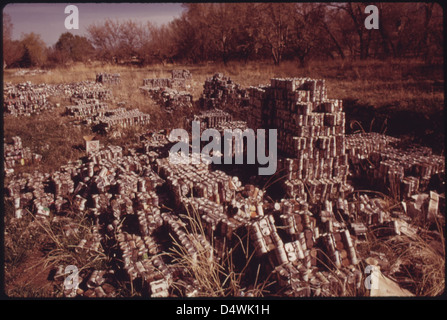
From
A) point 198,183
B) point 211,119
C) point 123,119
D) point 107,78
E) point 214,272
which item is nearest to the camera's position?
point 214,272

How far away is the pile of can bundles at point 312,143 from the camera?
7.08 metres

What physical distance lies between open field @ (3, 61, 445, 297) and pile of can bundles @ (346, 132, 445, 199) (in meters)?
0.38

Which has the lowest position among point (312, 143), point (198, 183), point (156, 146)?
point (198, 183)

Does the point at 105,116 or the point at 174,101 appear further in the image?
the point at 174,101

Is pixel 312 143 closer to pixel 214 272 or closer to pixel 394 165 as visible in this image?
pixel 394 165

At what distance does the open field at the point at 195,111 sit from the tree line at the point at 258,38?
2.68m

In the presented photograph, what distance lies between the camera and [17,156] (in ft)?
29.9

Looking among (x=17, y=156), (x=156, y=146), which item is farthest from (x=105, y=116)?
(x=156, y=146)

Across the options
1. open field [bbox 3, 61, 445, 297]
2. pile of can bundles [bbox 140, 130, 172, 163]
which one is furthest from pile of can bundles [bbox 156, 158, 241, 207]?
pile of can bundles [bbox 140, 130, 172, 163]

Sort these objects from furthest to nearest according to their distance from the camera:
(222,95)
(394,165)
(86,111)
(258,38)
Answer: (258,38)
(222,95)
(86,111)
(394,165)

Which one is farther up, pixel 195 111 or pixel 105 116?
pixel 195 111

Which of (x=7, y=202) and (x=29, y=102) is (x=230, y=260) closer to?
(x=7, y=202)

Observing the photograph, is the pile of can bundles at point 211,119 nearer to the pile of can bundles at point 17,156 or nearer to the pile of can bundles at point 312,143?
the pile of can bundles at point 312,143

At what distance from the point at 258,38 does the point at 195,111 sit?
1827 cm
